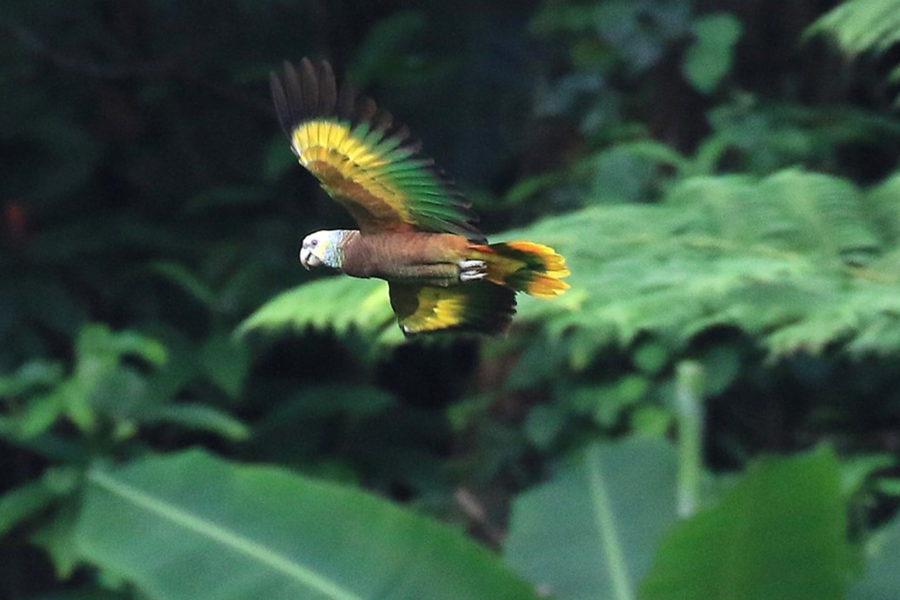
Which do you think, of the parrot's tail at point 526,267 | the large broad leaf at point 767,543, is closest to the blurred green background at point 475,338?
the large broad leaf at point 767,543

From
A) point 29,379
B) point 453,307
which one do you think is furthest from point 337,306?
point 29,379

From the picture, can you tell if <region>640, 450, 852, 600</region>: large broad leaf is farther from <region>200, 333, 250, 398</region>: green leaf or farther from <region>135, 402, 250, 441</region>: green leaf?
<region>200, 333, 250, 398</region>: green leaf

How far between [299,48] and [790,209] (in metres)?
1.67

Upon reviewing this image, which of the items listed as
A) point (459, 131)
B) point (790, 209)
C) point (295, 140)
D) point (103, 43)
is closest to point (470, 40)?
point (459, 131)

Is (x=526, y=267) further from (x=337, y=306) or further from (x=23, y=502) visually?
(x=23, y=502)

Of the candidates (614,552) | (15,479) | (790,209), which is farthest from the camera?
(15,479)

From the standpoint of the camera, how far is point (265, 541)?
1.81 m

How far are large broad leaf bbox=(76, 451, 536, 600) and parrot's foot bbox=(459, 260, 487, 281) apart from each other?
1.01 meters

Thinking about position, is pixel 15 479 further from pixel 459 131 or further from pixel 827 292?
pixel 827 292

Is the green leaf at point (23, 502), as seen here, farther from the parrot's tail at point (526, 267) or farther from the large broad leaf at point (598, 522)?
the parrot's tail at point (526, 267)

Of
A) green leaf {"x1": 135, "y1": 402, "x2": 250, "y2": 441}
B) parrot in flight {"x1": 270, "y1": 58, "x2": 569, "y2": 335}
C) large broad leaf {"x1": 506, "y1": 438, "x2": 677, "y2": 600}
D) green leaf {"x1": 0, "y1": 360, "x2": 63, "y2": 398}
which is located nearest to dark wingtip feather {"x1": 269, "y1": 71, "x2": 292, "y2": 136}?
parrot in flight {"x1": 270, "y1": 58, "x2": 569, "y2": 335}

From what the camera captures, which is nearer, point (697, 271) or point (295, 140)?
point (295, 140)

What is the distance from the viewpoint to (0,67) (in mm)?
2912

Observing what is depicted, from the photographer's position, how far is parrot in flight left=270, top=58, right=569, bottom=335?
73 cm
